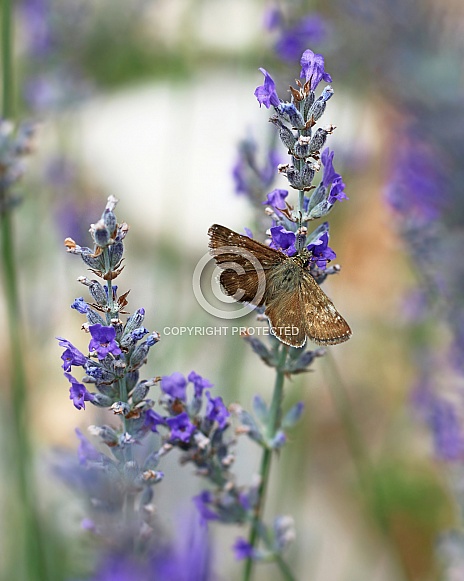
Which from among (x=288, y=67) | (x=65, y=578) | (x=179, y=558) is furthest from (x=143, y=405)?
(x=65, y=578)

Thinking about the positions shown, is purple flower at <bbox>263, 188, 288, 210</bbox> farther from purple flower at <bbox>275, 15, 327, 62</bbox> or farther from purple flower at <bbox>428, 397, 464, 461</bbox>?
purple flower at <bbox>428, 397, 464, 461</bbox>

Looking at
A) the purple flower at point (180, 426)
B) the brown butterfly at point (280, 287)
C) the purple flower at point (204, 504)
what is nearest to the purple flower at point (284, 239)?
the brown butterfly at point (280, 287)

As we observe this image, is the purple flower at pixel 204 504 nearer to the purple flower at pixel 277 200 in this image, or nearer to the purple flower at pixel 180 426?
the purple flower at pixel 180 426

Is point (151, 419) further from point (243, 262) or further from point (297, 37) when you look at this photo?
point (297, 37)

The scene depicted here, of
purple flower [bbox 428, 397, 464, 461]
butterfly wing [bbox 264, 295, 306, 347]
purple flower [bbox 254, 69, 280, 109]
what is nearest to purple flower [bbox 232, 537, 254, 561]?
butterfly wing [bbox 264, 295, 306, 347]

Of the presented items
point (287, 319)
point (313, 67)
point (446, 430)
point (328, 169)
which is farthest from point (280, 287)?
point (446, 430)

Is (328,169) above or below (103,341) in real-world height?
above
